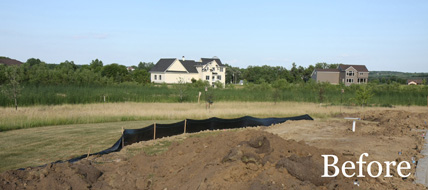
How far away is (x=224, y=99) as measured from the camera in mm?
37094

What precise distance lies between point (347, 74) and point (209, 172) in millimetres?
83063

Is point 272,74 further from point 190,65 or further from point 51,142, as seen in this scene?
point 51,142

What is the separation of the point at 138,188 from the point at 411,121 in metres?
15.6

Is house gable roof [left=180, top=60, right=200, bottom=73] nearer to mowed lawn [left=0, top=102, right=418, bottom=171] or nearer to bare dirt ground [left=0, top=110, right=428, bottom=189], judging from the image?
mowed lawn [left=0, top=102, right=418, bottom=171]

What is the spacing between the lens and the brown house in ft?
279

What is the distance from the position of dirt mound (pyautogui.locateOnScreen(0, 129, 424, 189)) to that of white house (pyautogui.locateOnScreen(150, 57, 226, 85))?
59.7 metres

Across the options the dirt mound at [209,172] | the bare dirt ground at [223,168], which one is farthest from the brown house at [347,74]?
the dirt mound at [209,172]

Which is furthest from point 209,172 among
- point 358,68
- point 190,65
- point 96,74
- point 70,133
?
point 358,68

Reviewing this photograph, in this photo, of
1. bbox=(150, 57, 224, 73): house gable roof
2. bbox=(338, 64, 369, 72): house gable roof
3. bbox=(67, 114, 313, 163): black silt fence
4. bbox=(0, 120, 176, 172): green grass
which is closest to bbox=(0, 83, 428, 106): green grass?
bbox=(0, 120, 176, 172): green grass

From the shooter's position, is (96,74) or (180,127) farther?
(96,74)

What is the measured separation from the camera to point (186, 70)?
2874 inches

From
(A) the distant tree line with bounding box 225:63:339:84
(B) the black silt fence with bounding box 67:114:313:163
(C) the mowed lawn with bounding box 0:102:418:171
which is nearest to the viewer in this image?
(C) the mowed lawn with bounding box 0:102:418:171

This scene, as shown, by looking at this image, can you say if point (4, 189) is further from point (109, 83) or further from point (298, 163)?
point (109, 83)

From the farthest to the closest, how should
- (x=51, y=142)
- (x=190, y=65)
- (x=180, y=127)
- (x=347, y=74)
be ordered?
(x=347, y=74), (x=190, y=65), (x=180, y=127), (x=51, y=142)
